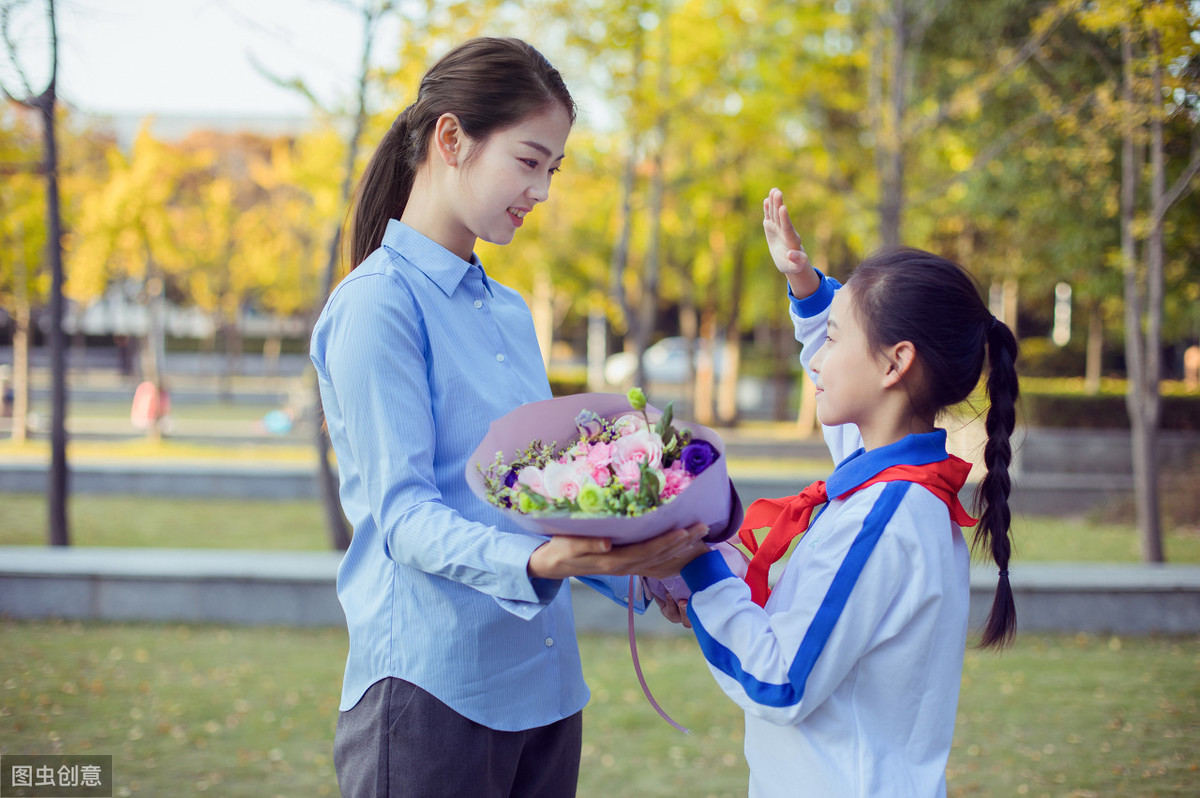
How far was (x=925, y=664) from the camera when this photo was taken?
1489 mm

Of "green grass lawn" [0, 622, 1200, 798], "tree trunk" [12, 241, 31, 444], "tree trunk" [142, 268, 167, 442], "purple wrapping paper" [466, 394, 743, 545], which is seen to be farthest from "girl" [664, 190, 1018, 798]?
"tree trunk" [12, 241, 31, 444]

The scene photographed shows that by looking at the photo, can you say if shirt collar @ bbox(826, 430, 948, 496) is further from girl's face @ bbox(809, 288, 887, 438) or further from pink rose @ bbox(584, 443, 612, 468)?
pink rose @ bbox(584, 443, 612, 468)

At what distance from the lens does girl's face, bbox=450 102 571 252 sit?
1663mm

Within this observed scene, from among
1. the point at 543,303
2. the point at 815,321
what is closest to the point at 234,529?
the point at 815,321

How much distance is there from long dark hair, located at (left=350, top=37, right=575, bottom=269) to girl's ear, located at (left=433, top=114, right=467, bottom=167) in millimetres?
14

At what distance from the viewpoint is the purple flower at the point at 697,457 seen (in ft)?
4.68

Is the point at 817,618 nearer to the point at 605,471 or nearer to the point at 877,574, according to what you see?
the point at 877,574

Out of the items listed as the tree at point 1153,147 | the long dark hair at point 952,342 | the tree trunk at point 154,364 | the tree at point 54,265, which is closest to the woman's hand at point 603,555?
the long dark hair at point 952,342

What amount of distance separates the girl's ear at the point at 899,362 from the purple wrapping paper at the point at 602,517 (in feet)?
1.14

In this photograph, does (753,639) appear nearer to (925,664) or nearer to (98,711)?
(925,664)

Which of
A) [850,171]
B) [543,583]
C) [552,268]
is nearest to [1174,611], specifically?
[543,583]

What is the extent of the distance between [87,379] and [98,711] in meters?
28.1

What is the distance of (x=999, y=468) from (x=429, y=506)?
103cm

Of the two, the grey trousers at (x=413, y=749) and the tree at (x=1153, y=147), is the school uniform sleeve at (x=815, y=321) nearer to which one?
the grey trousers at (x=413, y=749)
